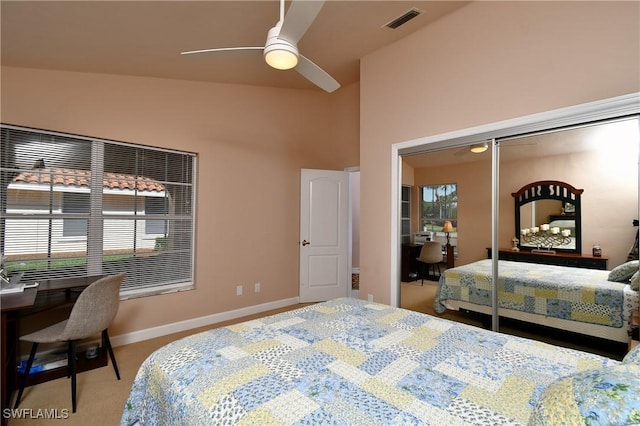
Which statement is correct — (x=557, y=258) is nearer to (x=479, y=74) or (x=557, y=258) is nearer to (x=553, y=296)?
(x=553, y=296)

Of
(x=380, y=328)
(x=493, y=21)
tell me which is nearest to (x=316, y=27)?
(x=493, y=21)

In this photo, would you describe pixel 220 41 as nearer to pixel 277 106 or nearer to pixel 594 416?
pixel 277 106

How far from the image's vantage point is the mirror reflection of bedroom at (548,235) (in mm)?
2084

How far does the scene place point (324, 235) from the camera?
4.73m

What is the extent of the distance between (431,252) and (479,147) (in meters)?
1.07

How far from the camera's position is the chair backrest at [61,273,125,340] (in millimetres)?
2225

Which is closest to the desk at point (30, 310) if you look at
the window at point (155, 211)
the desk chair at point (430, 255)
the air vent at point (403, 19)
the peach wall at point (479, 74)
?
the window at point (155, 211)

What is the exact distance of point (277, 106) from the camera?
175 inches

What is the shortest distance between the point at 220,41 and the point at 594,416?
3.27 metres

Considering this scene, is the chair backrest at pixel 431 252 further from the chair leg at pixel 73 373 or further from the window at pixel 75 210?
the window at pixel 75 210

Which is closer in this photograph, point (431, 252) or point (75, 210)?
point (75, 210)

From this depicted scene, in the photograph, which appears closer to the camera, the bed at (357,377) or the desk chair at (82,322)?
the bed at (357,377)

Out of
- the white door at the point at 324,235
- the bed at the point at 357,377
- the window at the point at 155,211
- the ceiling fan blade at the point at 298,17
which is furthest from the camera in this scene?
the white door at the point at 324,235

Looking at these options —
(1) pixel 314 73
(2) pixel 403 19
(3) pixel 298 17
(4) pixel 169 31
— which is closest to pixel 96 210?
(4) pixel 169 31
